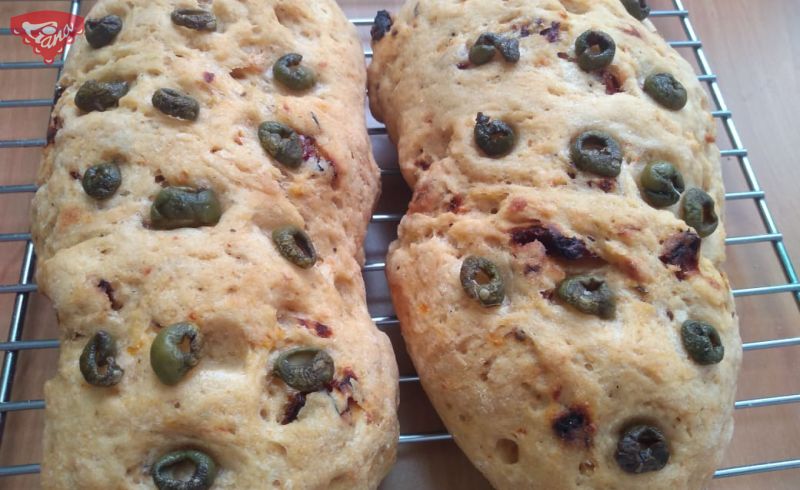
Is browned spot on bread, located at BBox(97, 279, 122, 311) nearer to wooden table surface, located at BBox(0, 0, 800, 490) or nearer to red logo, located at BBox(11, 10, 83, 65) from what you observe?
wooden table surface, located at BBox(0, 0, 800, 490)

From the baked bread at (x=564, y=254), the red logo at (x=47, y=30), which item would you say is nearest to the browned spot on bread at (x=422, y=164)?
the baked bread at (x=564, y=254)

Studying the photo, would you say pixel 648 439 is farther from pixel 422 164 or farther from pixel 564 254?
pixel 422 164

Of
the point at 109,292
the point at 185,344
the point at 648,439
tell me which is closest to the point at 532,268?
the point at 648,439

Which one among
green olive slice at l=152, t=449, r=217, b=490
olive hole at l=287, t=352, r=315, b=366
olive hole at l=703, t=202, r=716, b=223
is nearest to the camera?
green olive slice at l=152, t=449, r=217, b=490

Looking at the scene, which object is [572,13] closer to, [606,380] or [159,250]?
[606,380]

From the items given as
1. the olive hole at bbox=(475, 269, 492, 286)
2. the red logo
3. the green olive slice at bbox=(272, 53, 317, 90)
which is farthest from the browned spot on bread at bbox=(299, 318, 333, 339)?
the red logo

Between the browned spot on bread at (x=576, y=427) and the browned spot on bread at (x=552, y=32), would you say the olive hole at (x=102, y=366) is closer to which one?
the browned spot on bread at (x=576, y=427)
